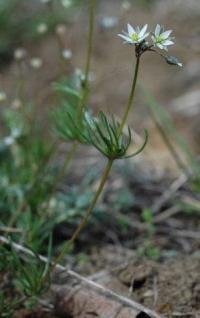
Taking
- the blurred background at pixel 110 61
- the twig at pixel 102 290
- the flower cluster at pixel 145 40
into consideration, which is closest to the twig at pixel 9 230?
the twig at pixel 102 290

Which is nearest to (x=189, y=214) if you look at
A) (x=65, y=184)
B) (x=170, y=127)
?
(x=170, y=127)

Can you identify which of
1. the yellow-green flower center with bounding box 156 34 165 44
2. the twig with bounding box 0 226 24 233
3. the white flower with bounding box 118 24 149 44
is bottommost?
the twig with bounding box 0 226 24 233

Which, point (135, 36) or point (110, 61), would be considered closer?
point (135, 36)

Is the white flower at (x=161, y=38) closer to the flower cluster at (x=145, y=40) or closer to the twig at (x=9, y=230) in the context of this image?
the flower cluster at (x=145, y=40)

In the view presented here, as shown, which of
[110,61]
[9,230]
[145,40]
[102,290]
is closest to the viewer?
[145,40]

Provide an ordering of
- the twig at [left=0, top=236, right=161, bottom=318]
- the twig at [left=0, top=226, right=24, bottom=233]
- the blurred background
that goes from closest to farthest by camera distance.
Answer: the twig at [left=0, top=236, right=161, bottom=318] < the twig at [left=0, top=226, right=24, bottom=233] < the blurred background

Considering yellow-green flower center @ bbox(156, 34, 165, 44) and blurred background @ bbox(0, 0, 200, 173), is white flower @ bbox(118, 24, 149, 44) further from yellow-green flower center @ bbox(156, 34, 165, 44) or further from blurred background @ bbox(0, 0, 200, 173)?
blurred background @ bbox(0, 0, 200, 173)

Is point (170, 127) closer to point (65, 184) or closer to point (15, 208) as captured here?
point (65, 184)

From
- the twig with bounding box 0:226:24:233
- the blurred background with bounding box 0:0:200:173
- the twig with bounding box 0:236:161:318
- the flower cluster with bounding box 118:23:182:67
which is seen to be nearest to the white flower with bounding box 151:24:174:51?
the flower cluster with bounding box 118:23:182:67

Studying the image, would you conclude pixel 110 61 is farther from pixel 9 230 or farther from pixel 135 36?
pixel 135 36

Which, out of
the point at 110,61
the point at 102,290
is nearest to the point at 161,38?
Result: the point at 102,290

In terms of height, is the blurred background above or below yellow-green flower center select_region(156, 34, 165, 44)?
above
